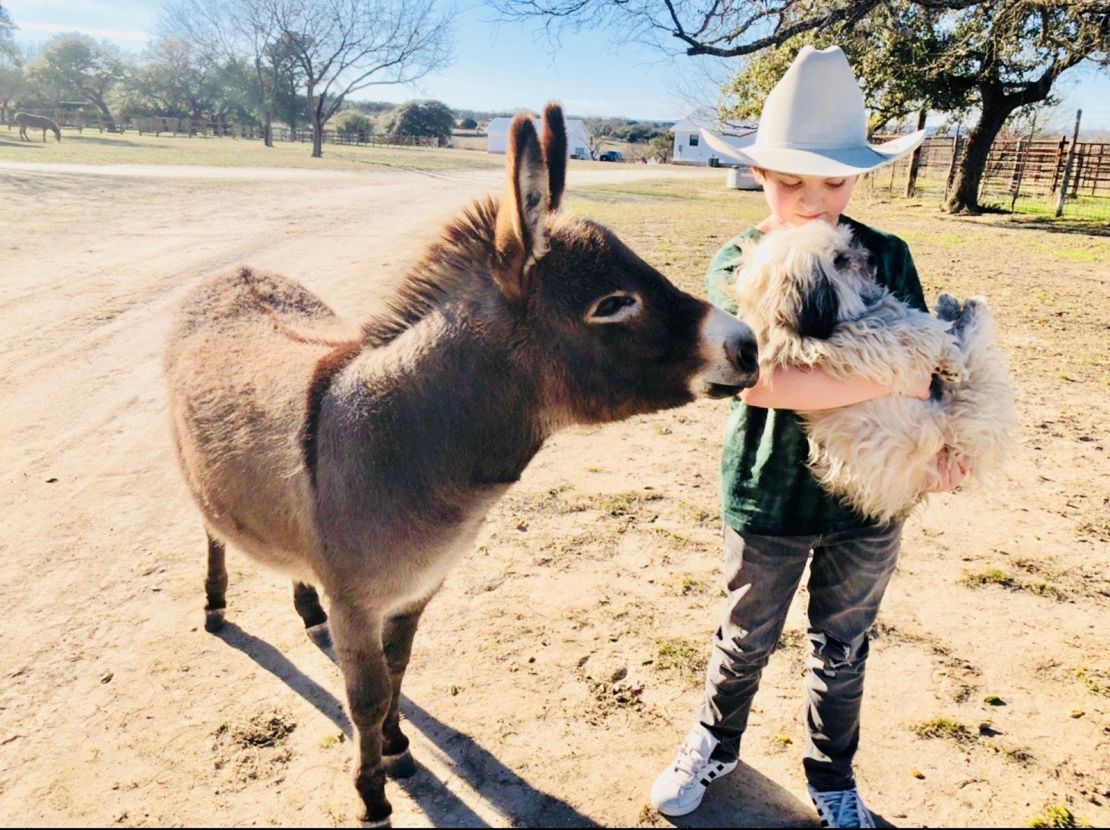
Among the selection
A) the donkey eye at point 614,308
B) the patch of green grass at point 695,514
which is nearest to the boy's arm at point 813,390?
the donkey eye at point 614,308

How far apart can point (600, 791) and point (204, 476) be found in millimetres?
2192

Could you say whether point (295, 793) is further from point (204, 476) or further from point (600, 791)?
point (204, 476)

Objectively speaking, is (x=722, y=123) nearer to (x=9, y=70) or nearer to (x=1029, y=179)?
(x=1029, y=179)

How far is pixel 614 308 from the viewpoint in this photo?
2369 mm

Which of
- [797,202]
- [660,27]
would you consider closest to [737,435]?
[797,202]

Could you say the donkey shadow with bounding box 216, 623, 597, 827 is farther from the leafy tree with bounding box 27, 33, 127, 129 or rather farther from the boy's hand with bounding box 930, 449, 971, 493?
the leafy tree with bounding box 27, 33, 127, 129

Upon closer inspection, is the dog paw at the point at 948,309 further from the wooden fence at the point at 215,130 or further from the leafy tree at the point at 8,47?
the leafy tree at the point at 8,47

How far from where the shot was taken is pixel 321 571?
261cm

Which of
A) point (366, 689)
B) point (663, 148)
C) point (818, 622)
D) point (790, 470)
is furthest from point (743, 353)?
point (663, 148)

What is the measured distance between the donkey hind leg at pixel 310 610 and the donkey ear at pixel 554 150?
7.91 ft

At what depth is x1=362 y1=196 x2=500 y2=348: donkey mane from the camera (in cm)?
247

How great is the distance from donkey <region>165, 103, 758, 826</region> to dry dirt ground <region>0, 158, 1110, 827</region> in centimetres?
38

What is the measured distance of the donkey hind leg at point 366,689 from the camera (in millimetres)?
2572

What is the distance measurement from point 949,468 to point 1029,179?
4097cm
